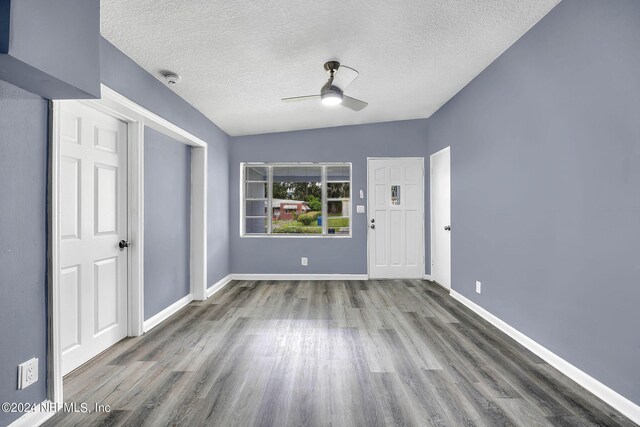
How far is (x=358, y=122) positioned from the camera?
16.8 feet

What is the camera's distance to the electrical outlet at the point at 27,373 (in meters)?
1.62

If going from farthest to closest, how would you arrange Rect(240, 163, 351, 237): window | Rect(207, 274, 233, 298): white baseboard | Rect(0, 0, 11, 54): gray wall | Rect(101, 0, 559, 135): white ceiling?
1. Rect(240, 163, 351, 237): window
2. Rect(207, 274, 233, 298): white baseboard
3. Rect(101, 0, 559, 135): white ceiling
4. Rect(0, 0, 11, 54): gray wall

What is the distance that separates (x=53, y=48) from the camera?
1.43m

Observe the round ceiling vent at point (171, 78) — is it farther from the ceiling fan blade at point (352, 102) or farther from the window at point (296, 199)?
the window at point (296, 199)

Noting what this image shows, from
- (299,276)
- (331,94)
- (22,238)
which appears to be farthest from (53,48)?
(299,276)

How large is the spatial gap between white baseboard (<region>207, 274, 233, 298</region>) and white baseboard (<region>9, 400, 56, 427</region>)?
2461mm

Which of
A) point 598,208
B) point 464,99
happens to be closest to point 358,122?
point 464,99

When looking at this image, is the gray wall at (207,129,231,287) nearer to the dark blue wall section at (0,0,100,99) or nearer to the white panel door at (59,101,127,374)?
the white panel door at (59,101,127,374)

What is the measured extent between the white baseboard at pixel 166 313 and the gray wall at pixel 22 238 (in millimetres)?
1313

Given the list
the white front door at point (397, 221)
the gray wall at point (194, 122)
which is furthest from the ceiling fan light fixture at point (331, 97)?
the white front door at point (397, 221)

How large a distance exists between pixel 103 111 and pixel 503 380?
367 cm

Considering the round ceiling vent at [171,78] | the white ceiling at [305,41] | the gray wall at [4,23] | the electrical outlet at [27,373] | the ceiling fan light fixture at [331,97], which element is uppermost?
the white ceiling at [305,41]

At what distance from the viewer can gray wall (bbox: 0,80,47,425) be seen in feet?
5.10

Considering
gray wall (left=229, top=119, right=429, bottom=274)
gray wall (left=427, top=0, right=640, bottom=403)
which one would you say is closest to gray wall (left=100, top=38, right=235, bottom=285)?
gray wall (left=229, top=119, right=429, bottom=274)
